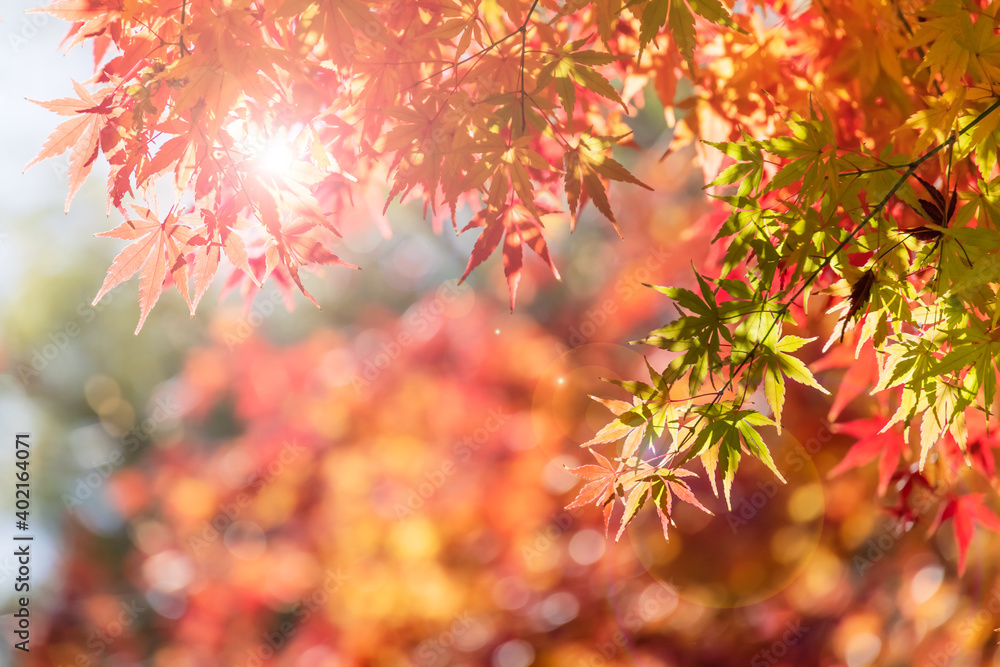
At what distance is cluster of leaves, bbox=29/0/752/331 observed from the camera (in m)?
1.24

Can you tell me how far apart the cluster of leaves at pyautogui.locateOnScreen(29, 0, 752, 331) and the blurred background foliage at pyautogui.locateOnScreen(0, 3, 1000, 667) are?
10.2 ft

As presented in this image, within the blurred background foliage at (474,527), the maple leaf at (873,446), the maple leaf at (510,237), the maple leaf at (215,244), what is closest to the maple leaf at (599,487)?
the maple leaf at (510,237)

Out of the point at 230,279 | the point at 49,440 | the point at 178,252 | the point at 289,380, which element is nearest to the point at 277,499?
the point at 289,380

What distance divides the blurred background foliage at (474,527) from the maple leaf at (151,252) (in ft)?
10.7

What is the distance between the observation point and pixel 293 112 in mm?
1409

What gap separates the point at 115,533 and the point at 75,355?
10.2 ft

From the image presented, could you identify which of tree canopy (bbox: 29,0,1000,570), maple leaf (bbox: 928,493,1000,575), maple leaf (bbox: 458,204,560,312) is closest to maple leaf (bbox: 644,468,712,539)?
tree canopy (bbox: 29,0,1000,570)

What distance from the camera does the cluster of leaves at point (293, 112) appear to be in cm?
124

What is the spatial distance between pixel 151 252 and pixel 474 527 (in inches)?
165

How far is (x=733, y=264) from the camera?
115cm

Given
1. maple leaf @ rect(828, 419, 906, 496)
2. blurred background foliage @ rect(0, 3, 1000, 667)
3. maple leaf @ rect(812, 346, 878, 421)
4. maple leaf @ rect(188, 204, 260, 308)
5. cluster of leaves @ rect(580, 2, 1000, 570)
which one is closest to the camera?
cluster of leaves @ rect(580, 2, 1000, 570)

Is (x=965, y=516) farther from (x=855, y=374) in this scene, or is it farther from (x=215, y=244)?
(x=215, y=244)

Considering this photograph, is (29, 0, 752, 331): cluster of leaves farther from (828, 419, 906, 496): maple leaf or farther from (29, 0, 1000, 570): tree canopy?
(828, 419, 906, 496): maple leaf

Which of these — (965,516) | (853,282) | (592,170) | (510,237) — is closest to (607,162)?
(592,170)
